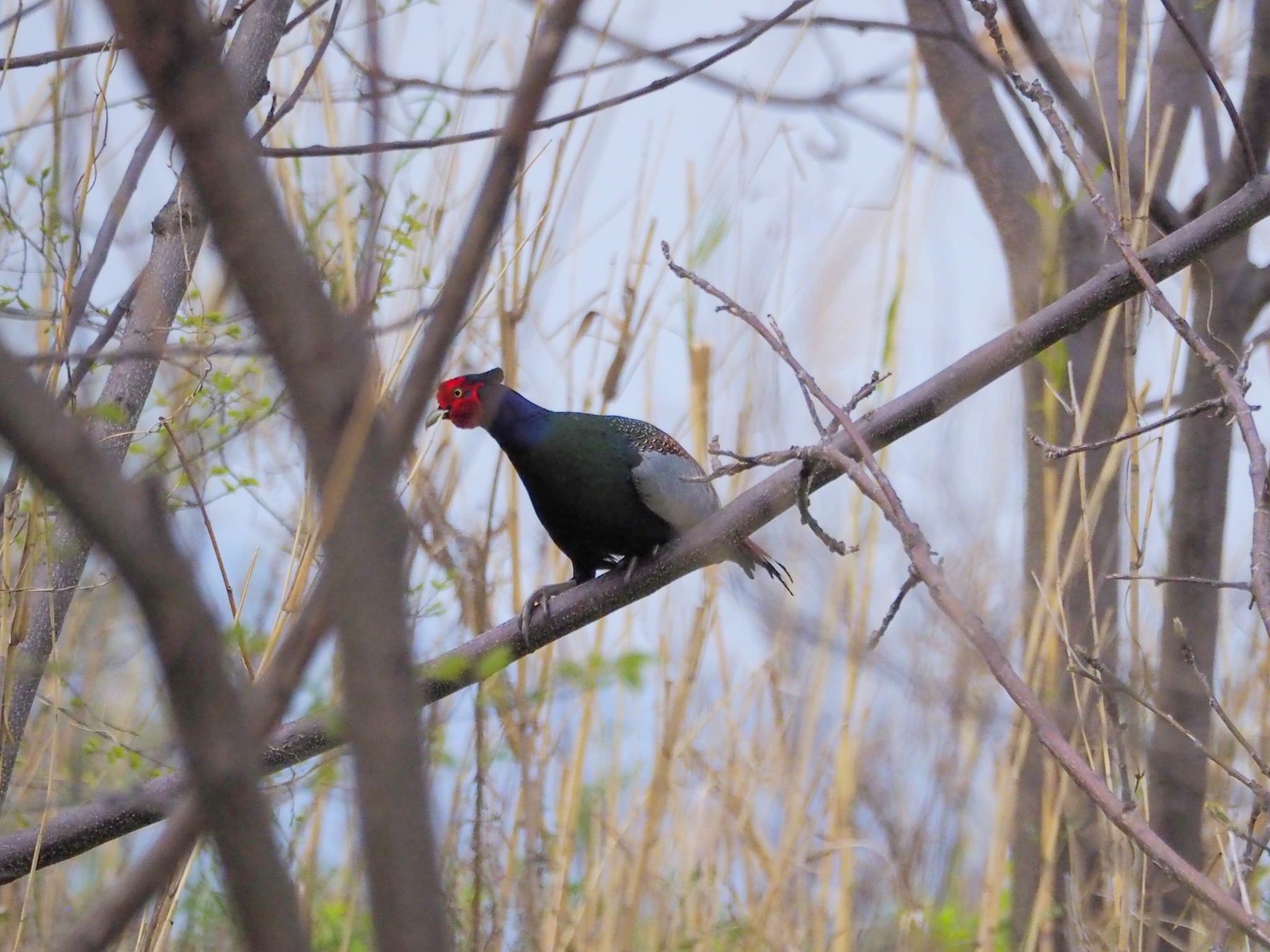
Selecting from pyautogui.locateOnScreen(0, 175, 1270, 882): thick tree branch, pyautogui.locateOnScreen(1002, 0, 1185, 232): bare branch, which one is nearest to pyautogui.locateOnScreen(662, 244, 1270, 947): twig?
pyautogui.locateOnScreen(0, 175, 1270, 882): thick tree branch

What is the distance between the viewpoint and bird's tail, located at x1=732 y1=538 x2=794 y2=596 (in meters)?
2.07

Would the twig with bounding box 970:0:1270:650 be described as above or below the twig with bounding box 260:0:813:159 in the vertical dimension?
below

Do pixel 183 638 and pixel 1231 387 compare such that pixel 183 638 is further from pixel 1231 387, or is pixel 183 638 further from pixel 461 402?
pixel 461 402

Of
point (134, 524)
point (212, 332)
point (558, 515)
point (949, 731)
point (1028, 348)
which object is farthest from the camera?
point (558, 515)

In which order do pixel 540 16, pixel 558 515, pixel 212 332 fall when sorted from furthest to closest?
pixel 558 515, pixel 540 16, pixel 212 332

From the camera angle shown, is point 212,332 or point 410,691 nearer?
point 410,691

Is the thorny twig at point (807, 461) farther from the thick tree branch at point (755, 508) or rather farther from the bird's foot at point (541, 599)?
the bird's foot at point (541, 599)

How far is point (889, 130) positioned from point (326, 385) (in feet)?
6.35

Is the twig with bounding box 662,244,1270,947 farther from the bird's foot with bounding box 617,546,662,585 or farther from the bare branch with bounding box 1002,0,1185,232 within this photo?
the bare branch with bounding box 1002,0,1185,232

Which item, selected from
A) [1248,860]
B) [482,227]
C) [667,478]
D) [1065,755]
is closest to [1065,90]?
[667,478]

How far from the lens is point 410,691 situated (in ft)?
1.21

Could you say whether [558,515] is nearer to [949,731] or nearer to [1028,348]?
[949,731]

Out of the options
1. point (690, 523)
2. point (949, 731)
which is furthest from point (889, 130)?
point (949, 731)

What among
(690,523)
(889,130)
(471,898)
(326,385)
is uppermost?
(889,130)
